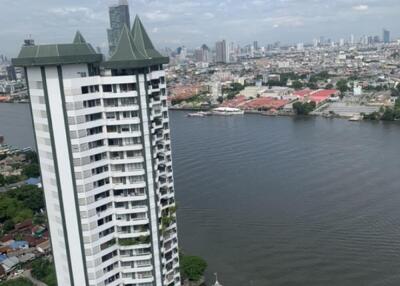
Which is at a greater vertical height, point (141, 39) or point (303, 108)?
point (141, 39)

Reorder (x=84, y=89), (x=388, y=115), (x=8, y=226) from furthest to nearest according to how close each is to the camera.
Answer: (x=388, y=115) < (x=8, y=226) < (x=84, y=89)

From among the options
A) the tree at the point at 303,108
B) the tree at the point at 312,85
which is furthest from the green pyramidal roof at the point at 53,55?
the tree at the point at 312,85

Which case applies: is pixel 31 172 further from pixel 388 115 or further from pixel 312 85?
pixel 312 85

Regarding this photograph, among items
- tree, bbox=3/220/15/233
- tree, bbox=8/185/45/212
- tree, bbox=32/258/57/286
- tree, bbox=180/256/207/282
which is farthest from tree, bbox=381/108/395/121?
tree, bbox=32/258/57/286

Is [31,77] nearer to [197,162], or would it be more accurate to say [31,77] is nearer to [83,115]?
[83,115]

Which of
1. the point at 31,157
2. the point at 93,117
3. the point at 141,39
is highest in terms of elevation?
the point at 141,39

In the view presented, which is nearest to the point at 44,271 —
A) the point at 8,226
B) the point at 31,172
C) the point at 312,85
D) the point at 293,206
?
the point at 8,226

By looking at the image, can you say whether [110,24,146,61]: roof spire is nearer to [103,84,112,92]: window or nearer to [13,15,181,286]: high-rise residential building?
[13,15,181,286]: high-rise residential building
